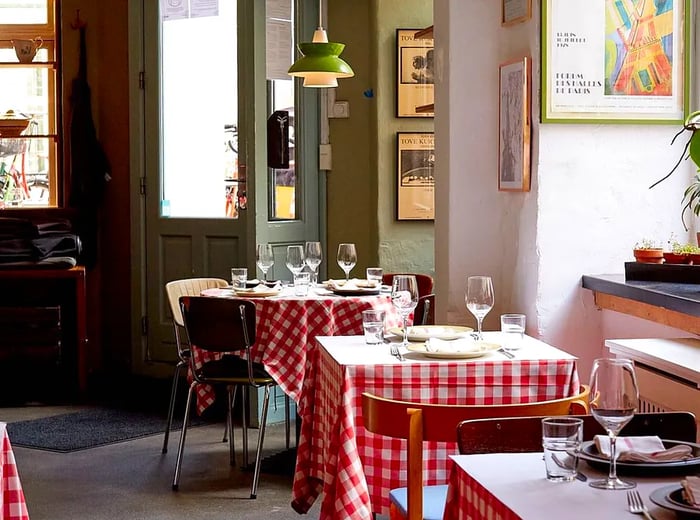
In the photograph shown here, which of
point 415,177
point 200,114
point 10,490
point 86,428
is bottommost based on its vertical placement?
point 86,428

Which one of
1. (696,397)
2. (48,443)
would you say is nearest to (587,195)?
(696,397)

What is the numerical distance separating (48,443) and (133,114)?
223cm

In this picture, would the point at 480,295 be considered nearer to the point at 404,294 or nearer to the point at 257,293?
the point at 404,294

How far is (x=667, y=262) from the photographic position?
450 centimetres

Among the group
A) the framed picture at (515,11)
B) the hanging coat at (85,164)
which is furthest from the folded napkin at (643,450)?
the hanging coat at (85,164)

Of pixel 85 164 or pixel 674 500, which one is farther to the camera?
pixel 85 164

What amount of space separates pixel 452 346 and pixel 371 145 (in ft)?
11.7

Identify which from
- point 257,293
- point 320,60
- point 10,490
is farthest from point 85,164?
point 10,490

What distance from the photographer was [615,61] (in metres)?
4.63

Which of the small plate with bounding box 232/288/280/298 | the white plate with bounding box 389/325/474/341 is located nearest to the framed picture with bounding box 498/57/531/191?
the white plate with bounding box 389/325/474/341

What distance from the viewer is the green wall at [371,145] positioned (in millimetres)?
6824

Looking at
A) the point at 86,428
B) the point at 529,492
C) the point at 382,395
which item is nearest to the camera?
the point at 529,492

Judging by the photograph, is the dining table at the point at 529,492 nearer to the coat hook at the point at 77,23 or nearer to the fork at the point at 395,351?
the fork at the point at 395,351

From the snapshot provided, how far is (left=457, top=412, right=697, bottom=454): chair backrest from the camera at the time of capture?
7.62ft
